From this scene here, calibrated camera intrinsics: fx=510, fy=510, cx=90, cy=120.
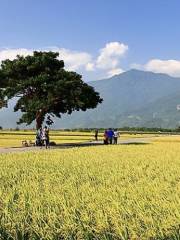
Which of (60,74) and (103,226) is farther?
(60,74)

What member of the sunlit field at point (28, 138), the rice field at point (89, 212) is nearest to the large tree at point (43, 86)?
the sunlit field at point (28, 138)

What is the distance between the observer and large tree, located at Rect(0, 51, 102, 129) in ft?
193

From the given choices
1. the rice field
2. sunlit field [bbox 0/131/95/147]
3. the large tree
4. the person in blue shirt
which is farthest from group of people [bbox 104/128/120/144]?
the rice field

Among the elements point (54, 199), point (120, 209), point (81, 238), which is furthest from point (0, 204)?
point (81, 238)

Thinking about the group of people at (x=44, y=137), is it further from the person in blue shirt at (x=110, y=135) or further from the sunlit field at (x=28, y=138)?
the person in blue shirt at (x=110, y=135)

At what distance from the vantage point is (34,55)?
2496 inches

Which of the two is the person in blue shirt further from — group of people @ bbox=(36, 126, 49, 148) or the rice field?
the rice field

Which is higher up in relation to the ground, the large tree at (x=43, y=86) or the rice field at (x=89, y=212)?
the large tree at (x=43, y=86)

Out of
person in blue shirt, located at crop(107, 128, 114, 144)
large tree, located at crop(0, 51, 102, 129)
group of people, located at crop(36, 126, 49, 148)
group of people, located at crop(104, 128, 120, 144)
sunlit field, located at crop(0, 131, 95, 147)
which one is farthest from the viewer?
sunlit field, located at crop(0, 131, 95, 147)

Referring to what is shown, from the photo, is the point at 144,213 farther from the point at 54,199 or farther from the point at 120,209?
the point at 54,199

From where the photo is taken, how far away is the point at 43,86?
58.8 meters

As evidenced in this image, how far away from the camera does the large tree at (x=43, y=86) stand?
58.7 m

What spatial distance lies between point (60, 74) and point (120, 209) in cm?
5247

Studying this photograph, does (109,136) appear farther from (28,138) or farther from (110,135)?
(28,138)
